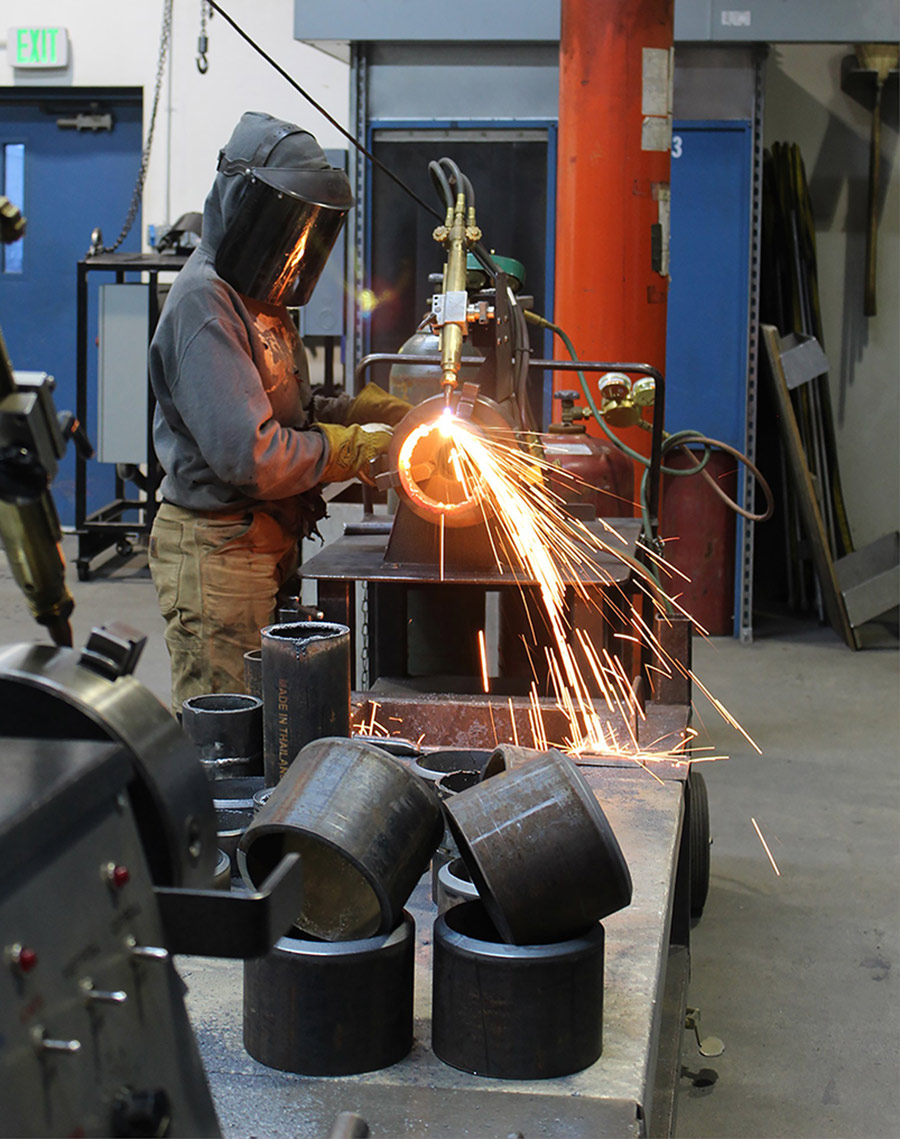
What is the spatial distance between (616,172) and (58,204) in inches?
164

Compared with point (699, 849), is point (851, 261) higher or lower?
higher

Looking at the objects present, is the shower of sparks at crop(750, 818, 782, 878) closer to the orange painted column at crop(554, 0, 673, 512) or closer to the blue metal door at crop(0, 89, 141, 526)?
the orange painted column at crop(554, 0, 673, 512)

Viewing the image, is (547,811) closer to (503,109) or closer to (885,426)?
(503,109)

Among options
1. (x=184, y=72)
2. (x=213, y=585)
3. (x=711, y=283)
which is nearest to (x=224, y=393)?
(x=213, y=585)

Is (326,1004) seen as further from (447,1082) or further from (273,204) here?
(273,204)

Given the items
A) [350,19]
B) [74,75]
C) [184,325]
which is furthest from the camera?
[74,75]

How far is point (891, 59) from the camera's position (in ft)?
19.4

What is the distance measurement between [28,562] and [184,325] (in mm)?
1994

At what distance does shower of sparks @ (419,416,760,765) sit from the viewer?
91.5 inches

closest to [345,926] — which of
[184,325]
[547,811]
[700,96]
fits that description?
[547,811]

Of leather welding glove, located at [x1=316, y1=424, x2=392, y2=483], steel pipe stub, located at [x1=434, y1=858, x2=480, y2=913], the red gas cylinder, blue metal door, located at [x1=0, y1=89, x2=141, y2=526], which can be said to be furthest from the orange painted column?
blue metal door, located at [x1=0, y1=89, x2=141, y2=526]

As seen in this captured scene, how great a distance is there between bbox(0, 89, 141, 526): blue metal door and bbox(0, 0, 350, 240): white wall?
152 mm

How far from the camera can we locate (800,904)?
3082 mm

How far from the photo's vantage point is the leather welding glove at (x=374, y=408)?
10.3 ft
